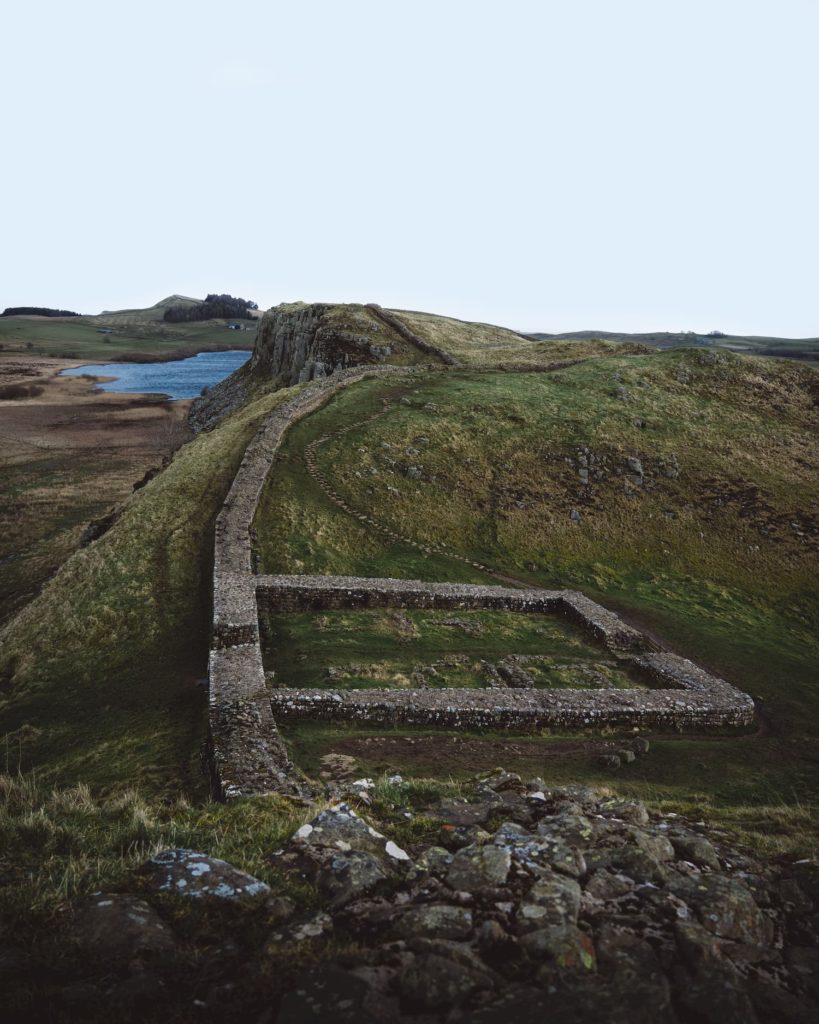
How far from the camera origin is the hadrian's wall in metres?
13.8

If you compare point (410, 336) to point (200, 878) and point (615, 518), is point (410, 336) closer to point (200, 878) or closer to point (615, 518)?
point (615, 518)

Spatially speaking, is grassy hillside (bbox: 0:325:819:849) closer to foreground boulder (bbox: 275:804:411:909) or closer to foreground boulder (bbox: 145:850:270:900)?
foreground boulder (bbox: 275:804:411:909)

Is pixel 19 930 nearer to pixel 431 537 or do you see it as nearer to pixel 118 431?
pixel 431 537

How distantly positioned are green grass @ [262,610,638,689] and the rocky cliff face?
42.6 m

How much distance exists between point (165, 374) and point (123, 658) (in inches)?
5961

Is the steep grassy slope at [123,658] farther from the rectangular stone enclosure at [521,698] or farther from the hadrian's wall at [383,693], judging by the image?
the rectangular stone enclosure at [521,698]

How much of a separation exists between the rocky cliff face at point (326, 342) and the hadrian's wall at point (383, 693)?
3847 cm

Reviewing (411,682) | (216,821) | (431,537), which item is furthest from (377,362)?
(216,821)

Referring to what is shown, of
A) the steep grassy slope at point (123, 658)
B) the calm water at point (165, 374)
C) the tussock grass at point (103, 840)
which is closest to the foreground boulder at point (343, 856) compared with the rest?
the tussock grass at point (103, 840)

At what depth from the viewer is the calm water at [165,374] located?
125 m

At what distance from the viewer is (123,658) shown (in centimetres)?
2023

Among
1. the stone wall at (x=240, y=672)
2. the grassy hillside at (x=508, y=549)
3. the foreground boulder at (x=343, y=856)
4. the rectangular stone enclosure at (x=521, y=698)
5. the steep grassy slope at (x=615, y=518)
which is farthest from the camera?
the steep grassy slope at (x=615, y=518)

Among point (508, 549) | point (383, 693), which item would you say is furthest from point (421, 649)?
point (508, 549)

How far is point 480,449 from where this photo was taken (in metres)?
39.5
